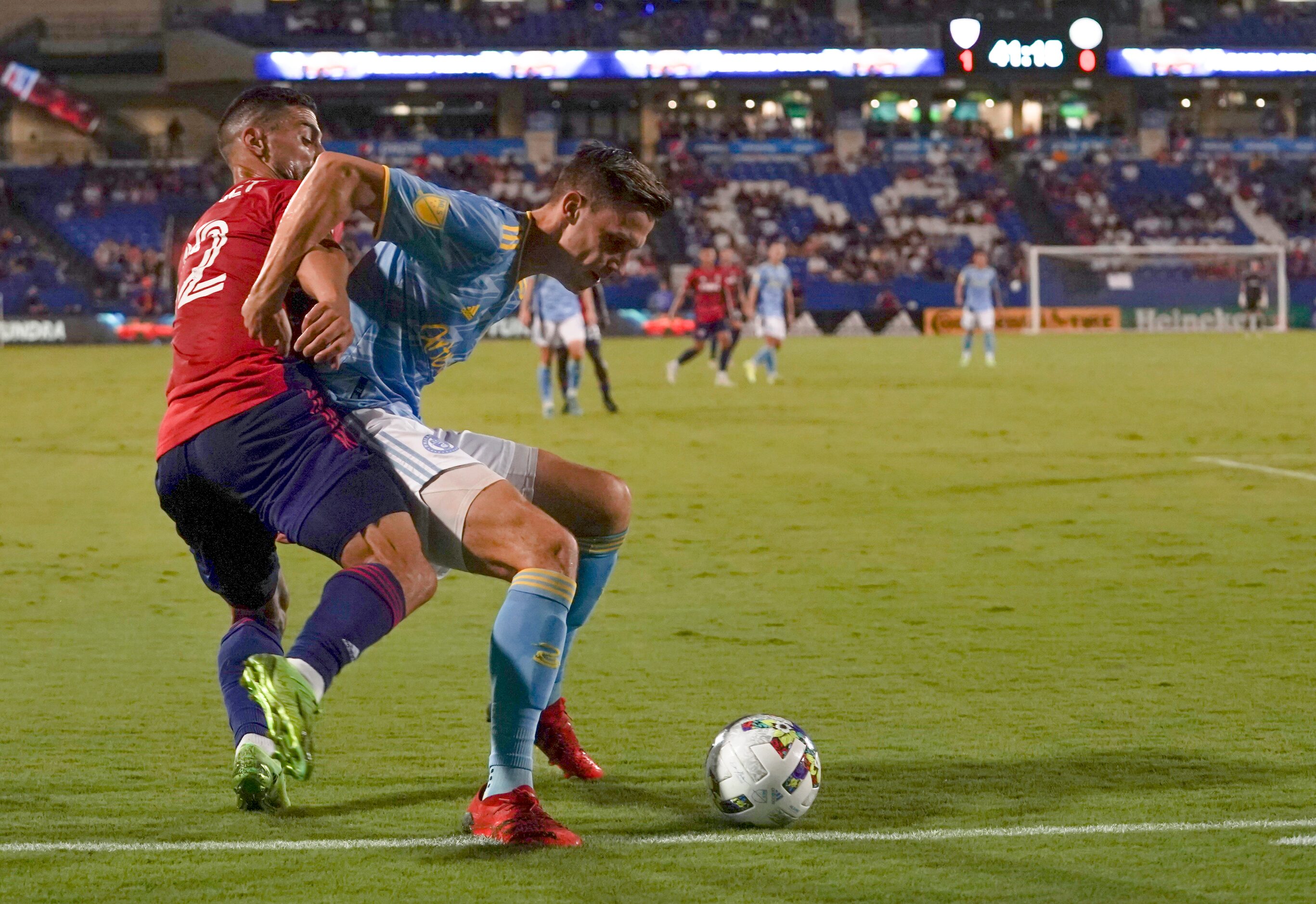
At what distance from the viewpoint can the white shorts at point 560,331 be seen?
1762 cm

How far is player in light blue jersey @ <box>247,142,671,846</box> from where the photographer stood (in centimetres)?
398

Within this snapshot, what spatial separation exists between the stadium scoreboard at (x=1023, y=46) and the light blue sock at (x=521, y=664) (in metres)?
27.5

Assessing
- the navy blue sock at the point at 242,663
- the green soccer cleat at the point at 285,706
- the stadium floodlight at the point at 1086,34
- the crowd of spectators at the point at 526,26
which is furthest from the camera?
the crowd of spectators at the point at 526,26

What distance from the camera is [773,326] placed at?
2419 cm

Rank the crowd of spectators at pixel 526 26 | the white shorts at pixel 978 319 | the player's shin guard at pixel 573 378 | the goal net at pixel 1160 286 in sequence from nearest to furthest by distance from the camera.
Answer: the player's shin guard at pixel 573 378, the white shorts at pixel 978 319, the goal net at pixel 1160 286, the crowd of spectators at pixel 526 26

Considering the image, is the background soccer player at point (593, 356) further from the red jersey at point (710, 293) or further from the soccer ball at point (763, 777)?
the soccer ball at point (763, 777)

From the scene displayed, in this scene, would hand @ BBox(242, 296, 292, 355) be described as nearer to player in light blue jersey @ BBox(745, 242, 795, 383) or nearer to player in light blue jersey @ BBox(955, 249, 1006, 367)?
player in light blue jersey @ BBox(745, 242, 795, 383)

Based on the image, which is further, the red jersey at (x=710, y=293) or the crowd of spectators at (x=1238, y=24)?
the crowd of spectators at (x=1238, y=24)

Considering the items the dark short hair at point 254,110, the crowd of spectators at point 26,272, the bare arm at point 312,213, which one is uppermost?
the crowd of spectators at point 26,272

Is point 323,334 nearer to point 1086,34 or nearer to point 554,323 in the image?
point 554,323

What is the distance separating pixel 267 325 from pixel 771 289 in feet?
68.0

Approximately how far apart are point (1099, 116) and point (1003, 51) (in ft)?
90.7

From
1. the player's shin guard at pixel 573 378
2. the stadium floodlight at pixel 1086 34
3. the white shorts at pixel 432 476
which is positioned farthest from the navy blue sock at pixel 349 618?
the stadium floodlight at pixel 1086 34

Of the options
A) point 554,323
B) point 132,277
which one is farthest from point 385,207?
point 132,277
